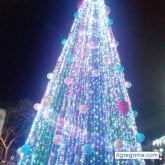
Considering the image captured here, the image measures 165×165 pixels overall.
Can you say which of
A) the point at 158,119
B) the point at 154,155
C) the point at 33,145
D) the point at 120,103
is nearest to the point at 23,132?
the point at 158,119

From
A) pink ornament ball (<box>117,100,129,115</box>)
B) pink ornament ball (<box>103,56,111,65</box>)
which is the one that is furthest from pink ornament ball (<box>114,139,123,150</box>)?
pink ornament ball (<box>103,56,111,65</box>)

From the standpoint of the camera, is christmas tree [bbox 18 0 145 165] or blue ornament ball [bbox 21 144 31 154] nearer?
blue ornament ball [bbox 21 144 31 154]

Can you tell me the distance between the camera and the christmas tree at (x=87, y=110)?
867 cm

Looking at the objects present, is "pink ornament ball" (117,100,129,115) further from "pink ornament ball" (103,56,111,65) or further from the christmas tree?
"pink ornament ball" (103,56,111,65)

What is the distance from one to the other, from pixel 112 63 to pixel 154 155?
3659 mm

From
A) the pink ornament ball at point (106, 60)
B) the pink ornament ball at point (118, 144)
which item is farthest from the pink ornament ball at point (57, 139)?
the pink ornament ball at point (106, 60)

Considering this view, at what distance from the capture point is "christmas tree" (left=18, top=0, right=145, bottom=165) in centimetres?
867

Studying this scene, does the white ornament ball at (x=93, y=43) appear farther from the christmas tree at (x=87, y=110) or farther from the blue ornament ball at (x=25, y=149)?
the blue ornament ball at (x=25, y=149)

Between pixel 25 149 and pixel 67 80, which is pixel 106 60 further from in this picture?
pixel 25 149

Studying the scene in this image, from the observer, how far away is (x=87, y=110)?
8.44 m

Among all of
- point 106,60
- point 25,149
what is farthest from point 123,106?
point 25,149

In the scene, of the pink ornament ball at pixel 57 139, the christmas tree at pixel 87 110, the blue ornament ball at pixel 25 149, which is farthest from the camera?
the christmas tree at pixel 87 110

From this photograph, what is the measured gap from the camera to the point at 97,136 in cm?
891

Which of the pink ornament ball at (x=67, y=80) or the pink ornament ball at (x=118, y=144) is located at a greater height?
the pink ornament ball at (x=67, y=80)
